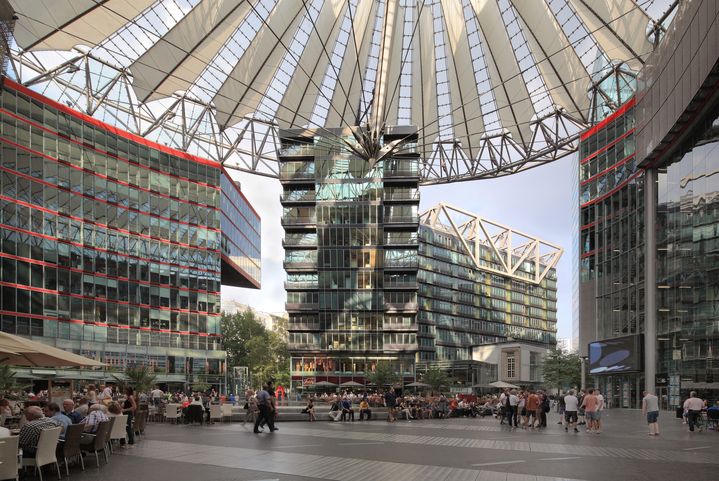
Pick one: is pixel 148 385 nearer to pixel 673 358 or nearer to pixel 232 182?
pixel 673 358

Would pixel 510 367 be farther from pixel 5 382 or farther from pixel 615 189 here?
pixel 5 382

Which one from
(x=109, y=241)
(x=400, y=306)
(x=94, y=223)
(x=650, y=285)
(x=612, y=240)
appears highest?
(x=94, y=223)

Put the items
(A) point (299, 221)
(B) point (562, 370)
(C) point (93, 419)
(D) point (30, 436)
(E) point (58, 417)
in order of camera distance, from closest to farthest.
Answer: (D) point (30, 436) < (E) point (58, 417) < (C) point (93, 419) < (B) point (562, 370) < (A) point (299, 221)

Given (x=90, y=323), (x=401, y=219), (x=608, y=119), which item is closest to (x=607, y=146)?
(x=608, y=119)

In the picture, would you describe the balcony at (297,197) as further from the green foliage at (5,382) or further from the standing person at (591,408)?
the standing person at (591,408)

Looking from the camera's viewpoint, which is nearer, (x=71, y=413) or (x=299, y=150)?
(x=71, y=413)

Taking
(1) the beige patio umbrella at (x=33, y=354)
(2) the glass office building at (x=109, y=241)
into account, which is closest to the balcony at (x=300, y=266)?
(2) the glass office building at (x=109, y=241)

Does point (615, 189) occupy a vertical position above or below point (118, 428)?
above

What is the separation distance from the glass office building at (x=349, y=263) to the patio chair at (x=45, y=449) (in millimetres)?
80156

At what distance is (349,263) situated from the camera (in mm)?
94000

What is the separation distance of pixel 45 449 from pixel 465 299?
142 m

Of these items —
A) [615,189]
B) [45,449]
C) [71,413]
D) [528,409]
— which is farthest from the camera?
[615,189]

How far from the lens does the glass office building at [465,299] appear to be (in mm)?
139500

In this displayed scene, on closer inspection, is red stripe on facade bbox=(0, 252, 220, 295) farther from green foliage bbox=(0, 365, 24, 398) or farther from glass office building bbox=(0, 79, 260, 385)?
green foliage bbox=(0, 365, 24, 398)
